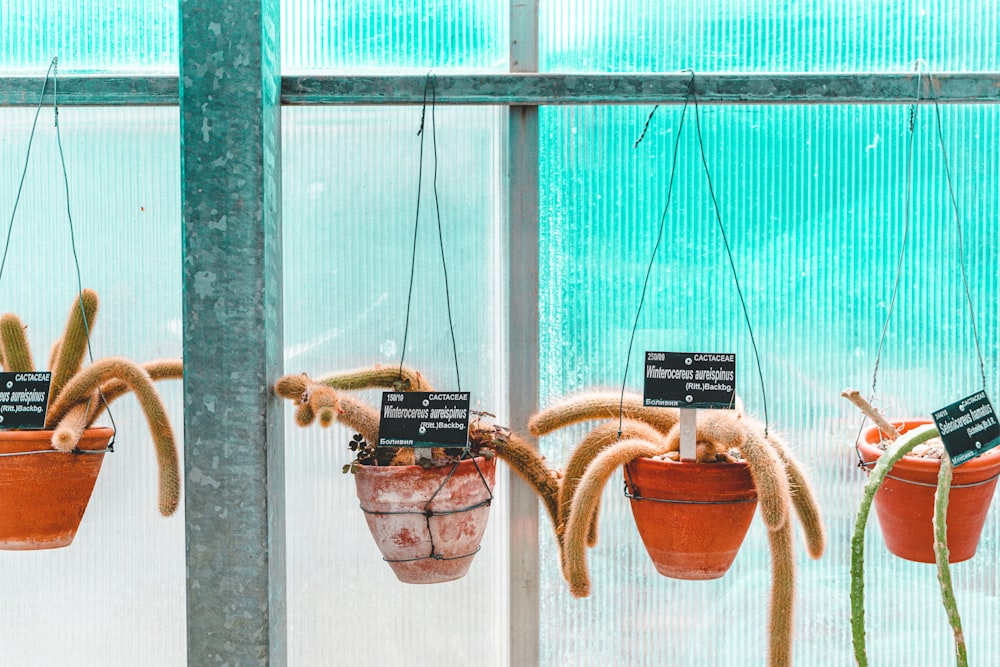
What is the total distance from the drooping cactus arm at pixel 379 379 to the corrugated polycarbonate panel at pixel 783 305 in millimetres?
337

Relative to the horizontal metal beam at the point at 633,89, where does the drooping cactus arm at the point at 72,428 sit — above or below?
below

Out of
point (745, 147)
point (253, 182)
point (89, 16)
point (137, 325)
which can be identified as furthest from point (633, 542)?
point (89, 16)

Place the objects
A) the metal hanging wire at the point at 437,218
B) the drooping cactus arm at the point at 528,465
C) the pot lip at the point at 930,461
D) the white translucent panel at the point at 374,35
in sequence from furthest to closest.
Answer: the white translucent panel at the point at 374,35, the metal hanging wire at the point at 437,218, the drooping cactus arm at the point at 528,465, the pot lip at the point at 930,461

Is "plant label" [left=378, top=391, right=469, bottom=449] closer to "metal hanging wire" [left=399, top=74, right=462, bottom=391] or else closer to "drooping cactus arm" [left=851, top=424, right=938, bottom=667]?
"metal hanging wire" [left=399, top=74, right=462, bottom=391]

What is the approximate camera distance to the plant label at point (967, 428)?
1289 mm

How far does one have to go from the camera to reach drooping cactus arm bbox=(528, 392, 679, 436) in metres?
1.43

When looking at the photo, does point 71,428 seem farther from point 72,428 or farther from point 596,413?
point 596,413

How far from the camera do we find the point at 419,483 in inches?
53.3

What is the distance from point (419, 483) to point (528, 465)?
0.22 meters

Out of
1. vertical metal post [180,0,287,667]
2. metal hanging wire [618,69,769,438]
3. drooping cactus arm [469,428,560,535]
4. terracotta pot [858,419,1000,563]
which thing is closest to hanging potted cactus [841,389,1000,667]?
terracotta pot [858,419,1000,563]

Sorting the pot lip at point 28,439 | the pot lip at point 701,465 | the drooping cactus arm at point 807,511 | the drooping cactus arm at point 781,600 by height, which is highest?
the pot lip at point 28,439

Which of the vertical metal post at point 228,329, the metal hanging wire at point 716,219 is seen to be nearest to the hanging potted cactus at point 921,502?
the metal hanging wire at point 716,219

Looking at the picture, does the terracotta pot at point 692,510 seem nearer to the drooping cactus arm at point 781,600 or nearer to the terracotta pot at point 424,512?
the drooping cactus arm at point 781,600

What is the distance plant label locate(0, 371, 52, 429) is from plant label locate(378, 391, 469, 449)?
0.63 metres
